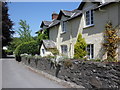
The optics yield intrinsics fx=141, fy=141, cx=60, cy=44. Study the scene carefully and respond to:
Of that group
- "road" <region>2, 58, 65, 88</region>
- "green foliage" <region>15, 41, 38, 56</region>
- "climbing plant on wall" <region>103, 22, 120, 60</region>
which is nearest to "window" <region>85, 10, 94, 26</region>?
"climbing plant on wall" <region>103, 22, 120, 60</region>

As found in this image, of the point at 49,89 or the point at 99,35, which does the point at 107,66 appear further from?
the point at 99,35

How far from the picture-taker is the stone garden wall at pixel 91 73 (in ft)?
20.1

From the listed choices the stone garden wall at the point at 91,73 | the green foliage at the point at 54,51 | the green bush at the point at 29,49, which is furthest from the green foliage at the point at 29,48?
the stone garden wall at the point at 91,73

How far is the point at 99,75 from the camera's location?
6852 millimetres

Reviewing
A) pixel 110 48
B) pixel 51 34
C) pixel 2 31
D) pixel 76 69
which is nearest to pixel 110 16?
pixel 110 48

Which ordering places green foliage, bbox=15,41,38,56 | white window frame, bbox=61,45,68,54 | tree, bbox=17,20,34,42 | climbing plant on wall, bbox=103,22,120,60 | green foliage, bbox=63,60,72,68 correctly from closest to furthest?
green foliage, bbox=63,60,72,68, climbing plant on wall, bbox=103,22,120,60, white window frame, bbox=61,45,68,54, green foliage, bbox=15,41,38,56, tree, bbox=17,20,34,42

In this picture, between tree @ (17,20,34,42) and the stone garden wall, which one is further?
tree @ (17,20,34,42)

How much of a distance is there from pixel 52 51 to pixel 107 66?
14.0 meters

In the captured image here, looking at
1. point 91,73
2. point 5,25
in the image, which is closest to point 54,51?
point 91,73

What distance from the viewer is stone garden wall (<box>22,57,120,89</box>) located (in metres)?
6.12

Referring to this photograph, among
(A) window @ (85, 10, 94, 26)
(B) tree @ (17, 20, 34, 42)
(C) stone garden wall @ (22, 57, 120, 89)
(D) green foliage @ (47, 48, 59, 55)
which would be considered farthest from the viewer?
(B) tree @ (17, 20, 34, 42)

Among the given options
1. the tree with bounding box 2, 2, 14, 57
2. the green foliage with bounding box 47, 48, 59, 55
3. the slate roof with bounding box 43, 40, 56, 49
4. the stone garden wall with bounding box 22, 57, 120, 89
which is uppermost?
the tree with bounding box 2, 2, 14, 57

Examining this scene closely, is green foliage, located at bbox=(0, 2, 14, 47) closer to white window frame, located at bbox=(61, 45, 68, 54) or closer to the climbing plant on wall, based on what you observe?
white window frame, located at bbox=(61, 45, 68, 54)

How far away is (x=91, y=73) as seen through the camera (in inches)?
290
